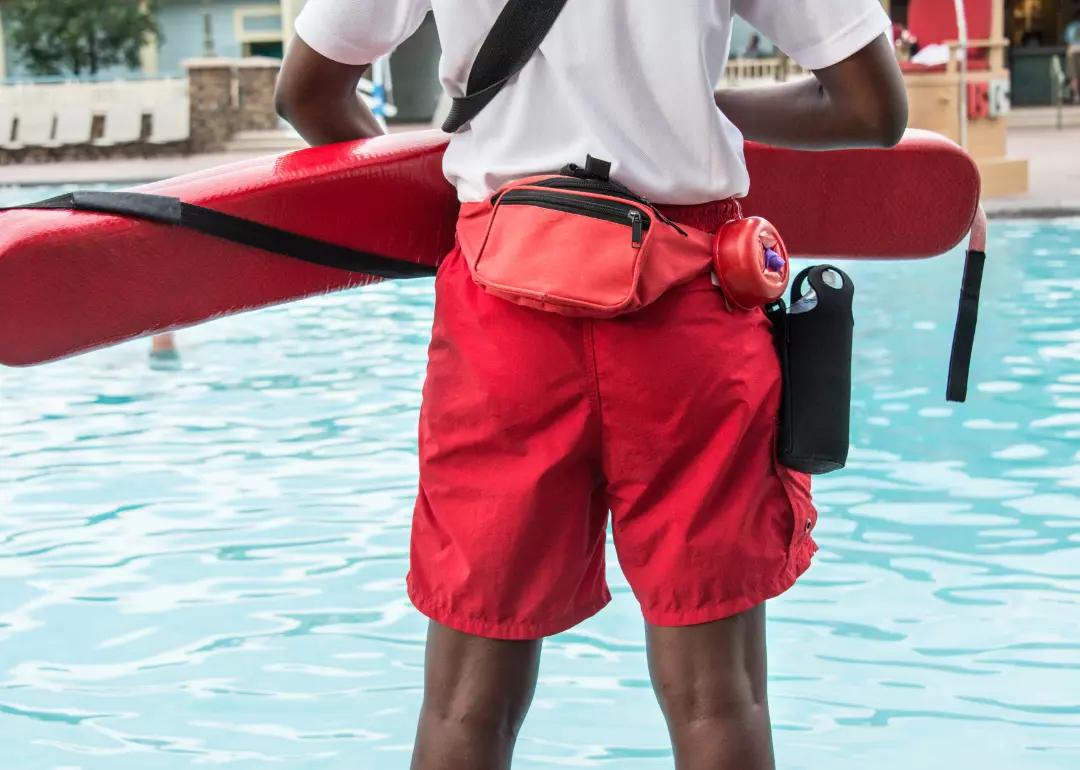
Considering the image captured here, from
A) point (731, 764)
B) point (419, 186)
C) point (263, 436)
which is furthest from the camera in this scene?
point (263, 436)

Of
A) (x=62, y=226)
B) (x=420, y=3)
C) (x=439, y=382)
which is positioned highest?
(x=420, y=3)

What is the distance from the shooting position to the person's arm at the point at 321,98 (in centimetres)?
198

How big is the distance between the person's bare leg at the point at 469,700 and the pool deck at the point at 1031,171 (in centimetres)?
1076

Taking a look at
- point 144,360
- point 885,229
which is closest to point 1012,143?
point 144,360

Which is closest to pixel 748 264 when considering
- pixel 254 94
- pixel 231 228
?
pixel 231 228

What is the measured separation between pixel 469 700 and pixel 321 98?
32.9 inches

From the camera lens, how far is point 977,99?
42.9ft

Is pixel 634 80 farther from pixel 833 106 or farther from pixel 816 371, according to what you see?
pixel 816 371

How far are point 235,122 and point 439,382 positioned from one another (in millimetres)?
23392

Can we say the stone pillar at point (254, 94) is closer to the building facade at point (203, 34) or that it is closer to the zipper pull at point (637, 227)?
the building facade at point (203, 34)

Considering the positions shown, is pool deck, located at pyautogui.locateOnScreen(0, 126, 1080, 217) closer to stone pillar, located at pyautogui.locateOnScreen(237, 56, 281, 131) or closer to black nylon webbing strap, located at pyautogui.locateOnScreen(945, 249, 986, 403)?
stone pillar, located at pyautogui.locateOnScreen(237, 56, 281, 131)

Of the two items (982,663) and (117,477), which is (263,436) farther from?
(982,663)

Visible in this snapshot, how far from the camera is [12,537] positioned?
456 cm

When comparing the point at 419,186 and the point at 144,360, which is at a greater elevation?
the point at 419,186
